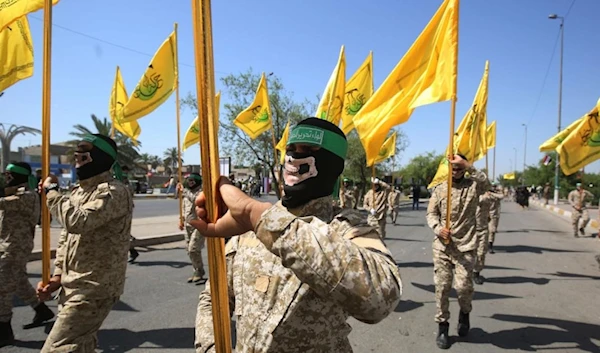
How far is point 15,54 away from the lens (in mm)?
3789

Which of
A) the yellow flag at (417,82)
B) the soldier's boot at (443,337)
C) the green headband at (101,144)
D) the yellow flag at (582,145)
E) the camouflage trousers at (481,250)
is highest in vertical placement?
the yellow flag at (417,82)

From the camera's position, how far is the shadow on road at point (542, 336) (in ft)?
14.8

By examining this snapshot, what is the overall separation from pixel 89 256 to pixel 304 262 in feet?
8.82

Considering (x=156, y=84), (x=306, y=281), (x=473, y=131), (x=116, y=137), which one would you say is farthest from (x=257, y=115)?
(x=116, y=137)

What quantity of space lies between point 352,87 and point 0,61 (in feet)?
19.0

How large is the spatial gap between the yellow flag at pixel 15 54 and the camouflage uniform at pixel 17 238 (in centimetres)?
166

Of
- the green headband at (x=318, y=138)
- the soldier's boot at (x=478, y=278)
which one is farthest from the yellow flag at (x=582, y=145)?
the green headband at (x=318, y=138)

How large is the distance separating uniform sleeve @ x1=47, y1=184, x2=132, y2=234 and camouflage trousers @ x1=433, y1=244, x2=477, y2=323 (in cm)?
361

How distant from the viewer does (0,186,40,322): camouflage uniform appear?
4641mm

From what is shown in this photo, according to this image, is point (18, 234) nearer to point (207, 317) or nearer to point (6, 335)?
point (6, 335)

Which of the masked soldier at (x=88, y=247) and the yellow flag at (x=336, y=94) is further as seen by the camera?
the yellow flag at (x=336, y=94)

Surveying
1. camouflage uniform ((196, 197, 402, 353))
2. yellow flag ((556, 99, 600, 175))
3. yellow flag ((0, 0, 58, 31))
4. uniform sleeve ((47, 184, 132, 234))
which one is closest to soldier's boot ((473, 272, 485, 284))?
yellow flag ((556, 99, 600, 175))

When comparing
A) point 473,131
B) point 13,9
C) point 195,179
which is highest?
point 13,9

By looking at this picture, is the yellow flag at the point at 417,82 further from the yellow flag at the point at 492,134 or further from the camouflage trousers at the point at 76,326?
the yellow flag at the point at 492,134
